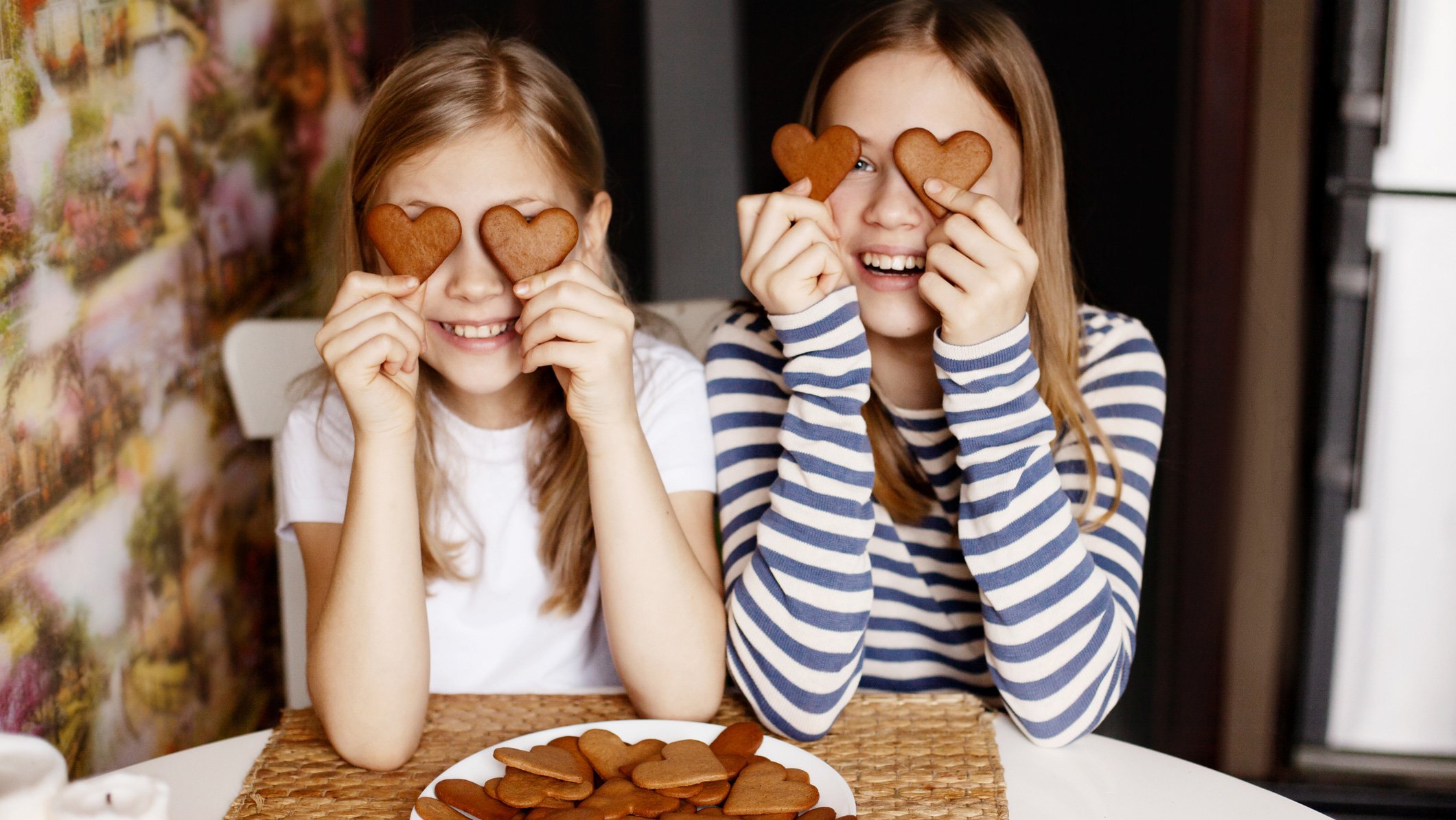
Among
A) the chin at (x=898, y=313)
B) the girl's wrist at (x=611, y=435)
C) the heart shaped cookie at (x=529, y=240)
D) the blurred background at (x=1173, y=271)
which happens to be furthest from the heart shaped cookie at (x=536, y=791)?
the blurred background at (x=1173, y=271)

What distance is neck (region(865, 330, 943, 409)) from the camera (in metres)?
1.33

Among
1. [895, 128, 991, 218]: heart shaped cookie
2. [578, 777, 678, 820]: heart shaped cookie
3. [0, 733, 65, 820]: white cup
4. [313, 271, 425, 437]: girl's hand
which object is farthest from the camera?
[895, 128, 991, 218]: heart shaped cookie

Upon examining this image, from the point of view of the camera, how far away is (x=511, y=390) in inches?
53.7

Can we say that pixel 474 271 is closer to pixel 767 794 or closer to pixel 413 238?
pixel 413 238

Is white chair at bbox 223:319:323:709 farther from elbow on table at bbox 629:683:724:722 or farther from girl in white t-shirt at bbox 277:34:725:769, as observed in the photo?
elbow on table at bbox 629:683:724:722

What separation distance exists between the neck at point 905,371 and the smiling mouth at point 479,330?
396 mm

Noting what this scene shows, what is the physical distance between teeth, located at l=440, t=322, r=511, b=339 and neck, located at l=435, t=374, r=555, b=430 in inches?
6.0

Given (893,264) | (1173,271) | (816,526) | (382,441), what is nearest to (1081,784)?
(816,526)

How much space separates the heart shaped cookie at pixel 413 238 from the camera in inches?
43.5

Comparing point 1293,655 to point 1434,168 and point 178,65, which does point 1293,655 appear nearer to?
point 1434,168

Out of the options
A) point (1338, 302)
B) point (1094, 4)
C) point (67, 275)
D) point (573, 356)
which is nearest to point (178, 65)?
point (67, 275)

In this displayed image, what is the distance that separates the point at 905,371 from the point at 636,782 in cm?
65

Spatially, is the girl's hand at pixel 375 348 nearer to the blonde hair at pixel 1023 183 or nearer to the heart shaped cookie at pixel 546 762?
the heart shaped cookie at pixel 546 762

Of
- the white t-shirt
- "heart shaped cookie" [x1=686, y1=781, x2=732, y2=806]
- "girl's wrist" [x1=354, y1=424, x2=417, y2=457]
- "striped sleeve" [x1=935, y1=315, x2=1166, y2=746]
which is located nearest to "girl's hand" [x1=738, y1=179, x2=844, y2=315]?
"striped sleeve" [x1=935, y1=315, x2=1166, y2=746]
